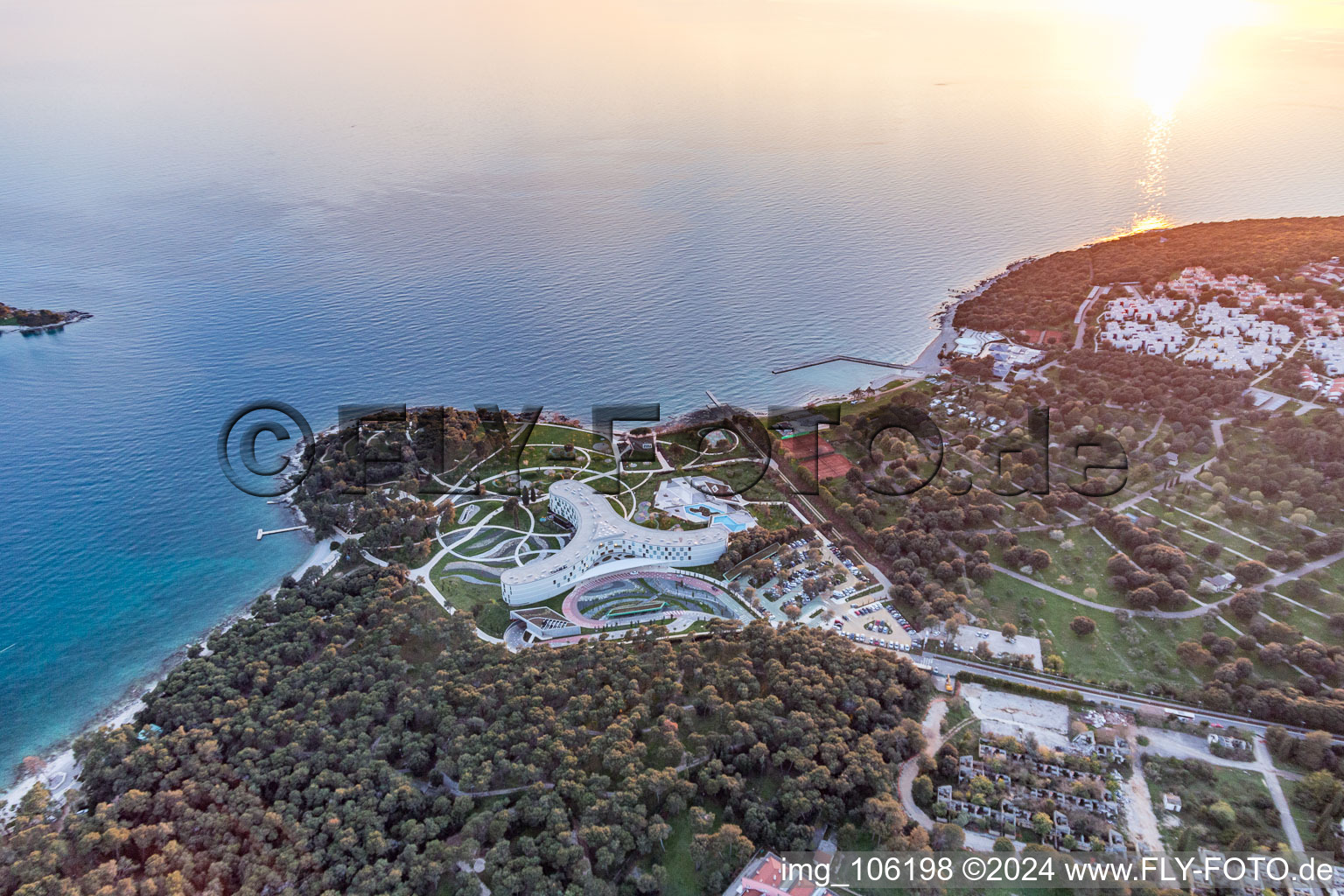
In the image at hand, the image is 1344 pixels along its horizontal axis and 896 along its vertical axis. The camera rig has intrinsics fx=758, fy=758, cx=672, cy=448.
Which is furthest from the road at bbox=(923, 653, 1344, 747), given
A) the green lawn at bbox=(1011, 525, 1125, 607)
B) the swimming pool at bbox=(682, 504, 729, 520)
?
the swimming pool at bbox=(682, 504, 729, 520)

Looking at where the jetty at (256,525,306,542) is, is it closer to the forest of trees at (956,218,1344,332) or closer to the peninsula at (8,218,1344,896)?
the peninsula at (8,218,1344,896)

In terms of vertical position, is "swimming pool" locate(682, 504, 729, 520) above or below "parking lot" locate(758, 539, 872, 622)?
above

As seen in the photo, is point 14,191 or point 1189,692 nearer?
point 1189,692

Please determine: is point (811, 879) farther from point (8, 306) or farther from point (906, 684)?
point (8, 306)

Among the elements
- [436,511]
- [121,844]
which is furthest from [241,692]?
[436,511]

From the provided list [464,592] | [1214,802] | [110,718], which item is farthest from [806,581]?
[110,718]
